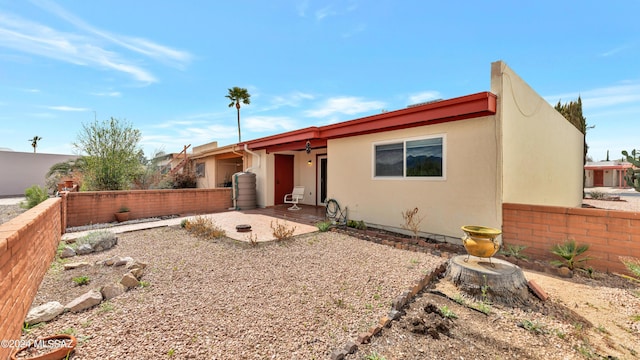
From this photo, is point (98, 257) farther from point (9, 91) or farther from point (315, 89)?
point (315, 89)

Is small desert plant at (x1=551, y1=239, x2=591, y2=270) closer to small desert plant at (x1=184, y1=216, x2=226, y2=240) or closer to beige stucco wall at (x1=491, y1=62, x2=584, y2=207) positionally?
beige stucco wall at (x1=491, y1=62, x2=584, y2=207)

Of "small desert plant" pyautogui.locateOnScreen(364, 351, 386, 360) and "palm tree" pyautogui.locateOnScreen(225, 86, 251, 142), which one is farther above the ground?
"palm tree" pyautogui.locateOnScreen(225, 86, 251, 142)

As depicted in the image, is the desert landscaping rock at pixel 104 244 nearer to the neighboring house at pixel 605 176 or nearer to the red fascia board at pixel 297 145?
the red fascia board at pixel 297 145

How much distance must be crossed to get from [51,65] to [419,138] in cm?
1113

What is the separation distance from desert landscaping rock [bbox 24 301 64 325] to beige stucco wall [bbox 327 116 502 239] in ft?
20.8

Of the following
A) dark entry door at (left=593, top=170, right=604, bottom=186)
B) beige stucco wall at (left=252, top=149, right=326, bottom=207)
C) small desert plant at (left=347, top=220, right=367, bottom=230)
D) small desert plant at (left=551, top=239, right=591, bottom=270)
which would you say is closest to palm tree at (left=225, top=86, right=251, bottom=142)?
beige stucco wall at (left=252, top=149, right=326, bottom=207)

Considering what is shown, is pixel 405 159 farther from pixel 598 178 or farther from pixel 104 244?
pixel 598 178

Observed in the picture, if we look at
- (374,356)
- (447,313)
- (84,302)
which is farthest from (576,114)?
(84,302)

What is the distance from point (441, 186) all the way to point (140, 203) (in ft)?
31.6

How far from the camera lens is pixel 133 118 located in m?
9.73

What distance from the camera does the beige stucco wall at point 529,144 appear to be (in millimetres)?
5223

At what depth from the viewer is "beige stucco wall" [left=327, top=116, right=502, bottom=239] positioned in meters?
5.29

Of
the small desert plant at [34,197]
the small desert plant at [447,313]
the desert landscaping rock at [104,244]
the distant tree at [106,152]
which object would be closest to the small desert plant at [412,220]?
the small desert plant at [447,313]

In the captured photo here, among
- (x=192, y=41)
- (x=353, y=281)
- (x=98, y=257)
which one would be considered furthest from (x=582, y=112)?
(x=98, y=257)
